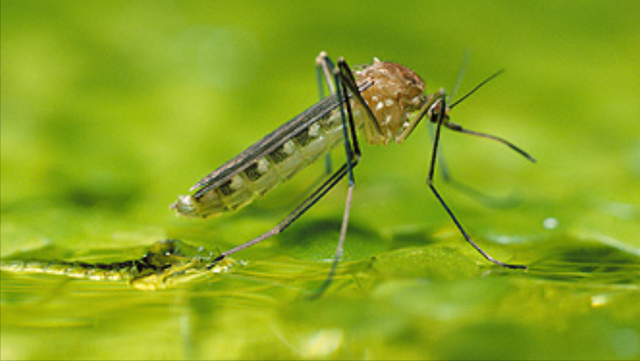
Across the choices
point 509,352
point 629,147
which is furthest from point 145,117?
point 629,147

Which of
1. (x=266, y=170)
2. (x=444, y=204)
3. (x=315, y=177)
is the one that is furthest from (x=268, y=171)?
(x=444, y=204)

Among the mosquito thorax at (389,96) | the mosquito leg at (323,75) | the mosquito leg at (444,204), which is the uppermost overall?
the mosquito leg at (323,75)

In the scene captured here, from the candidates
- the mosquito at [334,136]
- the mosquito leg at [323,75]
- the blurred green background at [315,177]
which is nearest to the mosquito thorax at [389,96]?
the mosquito at [334,136]

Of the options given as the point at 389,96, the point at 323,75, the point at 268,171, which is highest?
the point at 323,75

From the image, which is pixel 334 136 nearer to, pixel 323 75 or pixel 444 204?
pixel 323 75

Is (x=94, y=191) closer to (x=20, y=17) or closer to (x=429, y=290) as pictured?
(x=20, y=17)

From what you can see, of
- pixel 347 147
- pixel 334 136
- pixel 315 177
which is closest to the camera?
pixel 347 147

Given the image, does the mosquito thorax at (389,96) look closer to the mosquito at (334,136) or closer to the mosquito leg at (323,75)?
the mosquito at (334,136)
